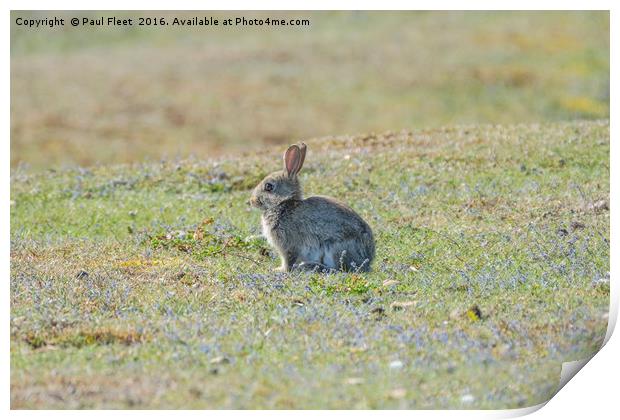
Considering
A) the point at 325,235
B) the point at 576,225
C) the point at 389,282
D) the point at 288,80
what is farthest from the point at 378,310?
the point at 288,80

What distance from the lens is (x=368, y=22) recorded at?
2170 inches

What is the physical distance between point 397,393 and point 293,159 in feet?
16.4

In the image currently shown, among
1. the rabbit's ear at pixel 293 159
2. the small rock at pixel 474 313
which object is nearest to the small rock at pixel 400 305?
the small rock at pixel 474 313

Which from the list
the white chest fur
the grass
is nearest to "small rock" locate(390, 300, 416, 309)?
the white chest fur

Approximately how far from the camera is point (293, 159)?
13008 millimetres

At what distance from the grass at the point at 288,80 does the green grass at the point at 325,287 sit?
15423mm

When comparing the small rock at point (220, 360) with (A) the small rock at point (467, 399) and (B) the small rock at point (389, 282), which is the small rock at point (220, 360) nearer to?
(A) the small rock at point (467, 399)

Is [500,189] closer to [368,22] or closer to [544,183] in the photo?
[544,183]

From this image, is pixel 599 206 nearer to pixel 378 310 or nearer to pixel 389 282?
pixel 389 282

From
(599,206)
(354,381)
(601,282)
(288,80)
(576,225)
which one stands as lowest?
(354,381)

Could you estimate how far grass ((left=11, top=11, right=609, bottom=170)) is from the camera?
39.1 metres

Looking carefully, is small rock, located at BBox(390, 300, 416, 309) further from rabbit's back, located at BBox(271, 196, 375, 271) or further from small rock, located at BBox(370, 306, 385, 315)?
rabbit's back, located at BBox(271, 196, 375, 271)

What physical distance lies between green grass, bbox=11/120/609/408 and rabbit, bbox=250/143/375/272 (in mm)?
413
